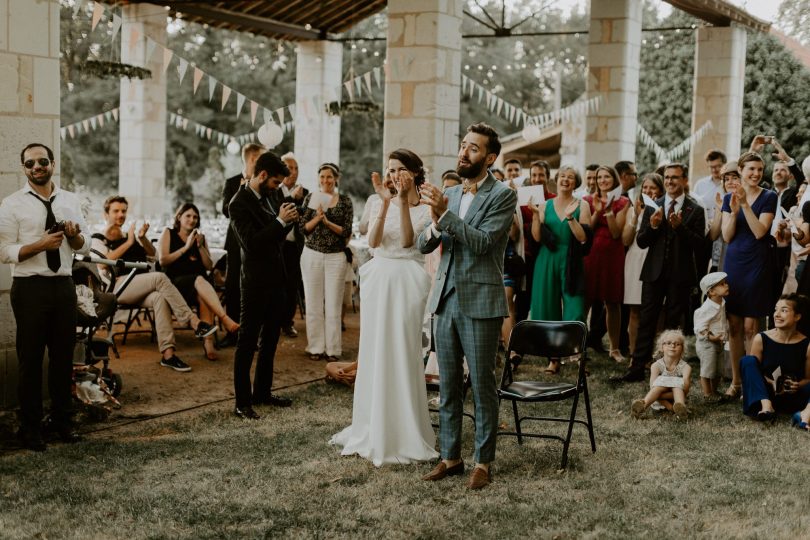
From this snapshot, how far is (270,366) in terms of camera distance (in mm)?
6227

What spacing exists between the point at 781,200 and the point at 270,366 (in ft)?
15.1

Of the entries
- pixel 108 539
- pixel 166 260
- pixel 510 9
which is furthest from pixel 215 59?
pixel 108 539

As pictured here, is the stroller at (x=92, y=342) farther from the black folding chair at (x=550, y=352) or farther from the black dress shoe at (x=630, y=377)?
the black dress shoe at (x=630, y=377)

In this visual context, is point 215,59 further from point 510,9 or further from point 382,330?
point 382,330

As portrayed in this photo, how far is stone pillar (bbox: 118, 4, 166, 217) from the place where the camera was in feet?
44.7

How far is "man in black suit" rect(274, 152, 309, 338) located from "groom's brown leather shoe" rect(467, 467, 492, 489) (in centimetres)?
384

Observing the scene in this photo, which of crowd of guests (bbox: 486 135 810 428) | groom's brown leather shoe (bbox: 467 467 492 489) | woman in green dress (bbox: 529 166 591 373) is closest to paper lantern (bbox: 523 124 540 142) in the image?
crowd of guests (bbox: 486 135 810 428)

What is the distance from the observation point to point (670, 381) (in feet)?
20.2

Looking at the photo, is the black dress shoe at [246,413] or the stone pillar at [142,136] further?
the stone pillar at [142,136]

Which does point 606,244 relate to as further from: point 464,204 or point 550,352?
point 464,204

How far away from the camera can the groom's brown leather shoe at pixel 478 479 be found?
455cm

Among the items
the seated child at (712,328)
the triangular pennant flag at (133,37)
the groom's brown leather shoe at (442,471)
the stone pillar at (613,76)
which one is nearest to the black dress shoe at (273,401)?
the groom's brown leather shoe at (442,471)

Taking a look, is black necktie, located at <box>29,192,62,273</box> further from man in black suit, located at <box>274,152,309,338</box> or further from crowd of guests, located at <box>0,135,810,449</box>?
man in black suit, located at <box>274,152,309,338</box>

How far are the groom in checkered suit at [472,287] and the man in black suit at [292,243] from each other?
3.68m
